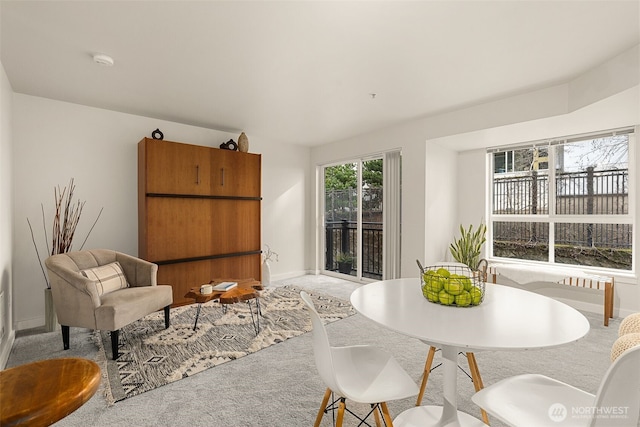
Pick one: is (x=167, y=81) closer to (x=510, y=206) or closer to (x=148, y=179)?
(x=148, y=179)

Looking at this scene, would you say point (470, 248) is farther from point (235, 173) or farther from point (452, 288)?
point (235, 173)

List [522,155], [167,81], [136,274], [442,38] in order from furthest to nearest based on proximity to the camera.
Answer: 1. [522,155]
2. [136,274]
3. [167,81]
4. [442,38]

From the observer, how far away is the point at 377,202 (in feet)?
16.8

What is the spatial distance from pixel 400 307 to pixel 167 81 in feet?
9.70

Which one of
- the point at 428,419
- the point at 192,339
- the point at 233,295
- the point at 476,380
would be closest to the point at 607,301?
the point at 476,380

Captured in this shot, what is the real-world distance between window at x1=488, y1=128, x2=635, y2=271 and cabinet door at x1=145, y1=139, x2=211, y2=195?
4.10 m

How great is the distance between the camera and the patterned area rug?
2250 millimetres

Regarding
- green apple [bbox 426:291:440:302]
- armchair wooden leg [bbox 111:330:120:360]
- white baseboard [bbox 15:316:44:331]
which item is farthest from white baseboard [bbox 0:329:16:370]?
green apple [bbox 426:291:440:302]

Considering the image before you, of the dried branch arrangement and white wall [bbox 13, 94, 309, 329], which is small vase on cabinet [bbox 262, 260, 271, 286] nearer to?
white wall [bbox 13, 94, 309, 329]

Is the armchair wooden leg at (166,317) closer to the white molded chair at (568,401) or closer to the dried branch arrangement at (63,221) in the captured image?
the dried branch arrangement at (63,221)

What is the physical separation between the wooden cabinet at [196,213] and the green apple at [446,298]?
10.9 feet

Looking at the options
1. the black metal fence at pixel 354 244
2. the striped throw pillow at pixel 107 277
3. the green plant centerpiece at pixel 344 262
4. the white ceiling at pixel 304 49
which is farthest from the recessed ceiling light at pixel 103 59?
the green plant centerpiece at pixel 344 262

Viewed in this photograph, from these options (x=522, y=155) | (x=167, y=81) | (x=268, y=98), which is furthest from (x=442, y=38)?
(x=522, y=155)

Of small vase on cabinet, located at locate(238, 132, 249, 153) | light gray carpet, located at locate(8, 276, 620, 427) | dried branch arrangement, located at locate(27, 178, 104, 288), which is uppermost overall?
small vase on cabinet, located at locate(238, 132, 249, 153)
